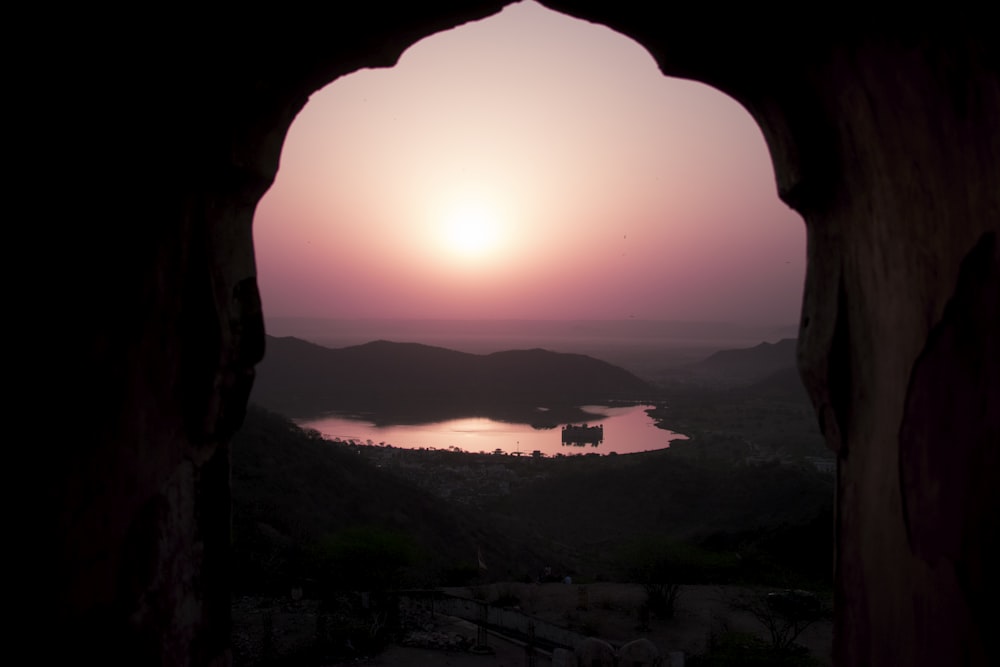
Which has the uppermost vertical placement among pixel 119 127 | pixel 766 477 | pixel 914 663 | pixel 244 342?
pixel 119 127

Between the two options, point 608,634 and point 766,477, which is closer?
point 608,634

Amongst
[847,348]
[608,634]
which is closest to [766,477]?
[608,634]

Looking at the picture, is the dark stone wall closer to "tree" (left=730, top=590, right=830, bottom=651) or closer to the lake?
"tree" (left=730, top=590, right=830, bottom=651)

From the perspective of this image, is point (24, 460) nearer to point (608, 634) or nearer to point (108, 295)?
point (108, 295)

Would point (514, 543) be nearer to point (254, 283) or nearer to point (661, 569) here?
point (661, 569)

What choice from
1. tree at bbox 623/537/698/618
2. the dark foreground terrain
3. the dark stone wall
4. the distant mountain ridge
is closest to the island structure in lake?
the distant mountain ridge

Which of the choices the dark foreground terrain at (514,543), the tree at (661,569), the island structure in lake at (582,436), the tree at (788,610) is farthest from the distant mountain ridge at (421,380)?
the tree at (788,610)

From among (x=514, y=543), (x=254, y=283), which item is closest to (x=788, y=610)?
(x=514, y=543)
